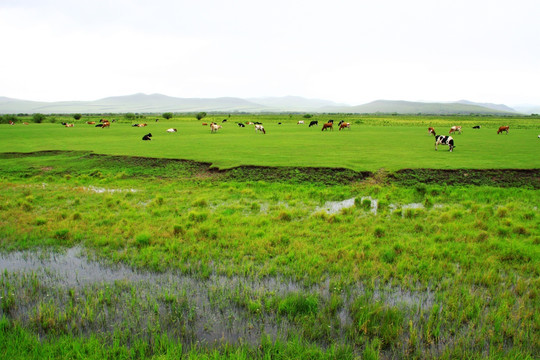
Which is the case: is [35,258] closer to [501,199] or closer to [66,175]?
[66,175]

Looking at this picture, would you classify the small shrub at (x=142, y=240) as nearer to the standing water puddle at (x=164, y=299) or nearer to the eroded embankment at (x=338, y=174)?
the standing water puddle at (x=164, y=299)

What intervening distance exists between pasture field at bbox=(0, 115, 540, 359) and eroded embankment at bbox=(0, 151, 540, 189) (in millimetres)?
540

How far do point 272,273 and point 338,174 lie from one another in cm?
1065

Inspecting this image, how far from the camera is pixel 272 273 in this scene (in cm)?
714

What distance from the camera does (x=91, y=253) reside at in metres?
8.23

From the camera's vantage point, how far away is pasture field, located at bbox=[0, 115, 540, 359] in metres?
4.93

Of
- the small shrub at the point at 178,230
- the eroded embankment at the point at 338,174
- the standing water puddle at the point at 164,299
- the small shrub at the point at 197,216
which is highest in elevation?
the eroded embankment at the point at 338,174

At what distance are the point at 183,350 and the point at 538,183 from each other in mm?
17843

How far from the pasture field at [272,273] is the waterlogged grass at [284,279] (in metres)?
0.04

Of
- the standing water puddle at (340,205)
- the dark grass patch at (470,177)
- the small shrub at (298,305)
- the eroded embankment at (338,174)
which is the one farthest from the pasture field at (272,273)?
the eroded embankment at (338,174)

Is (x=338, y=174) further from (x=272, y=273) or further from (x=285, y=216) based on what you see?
(x=272, y=273)

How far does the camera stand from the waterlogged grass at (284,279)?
491 cm

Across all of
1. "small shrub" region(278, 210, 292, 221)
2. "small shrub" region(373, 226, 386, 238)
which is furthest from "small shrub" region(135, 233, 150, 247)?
"small shrub" region(373, 226, 386, 238)

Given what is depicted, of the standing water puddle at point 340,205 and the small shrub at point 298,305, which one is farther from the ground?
the standing water puddle at point 340,205
